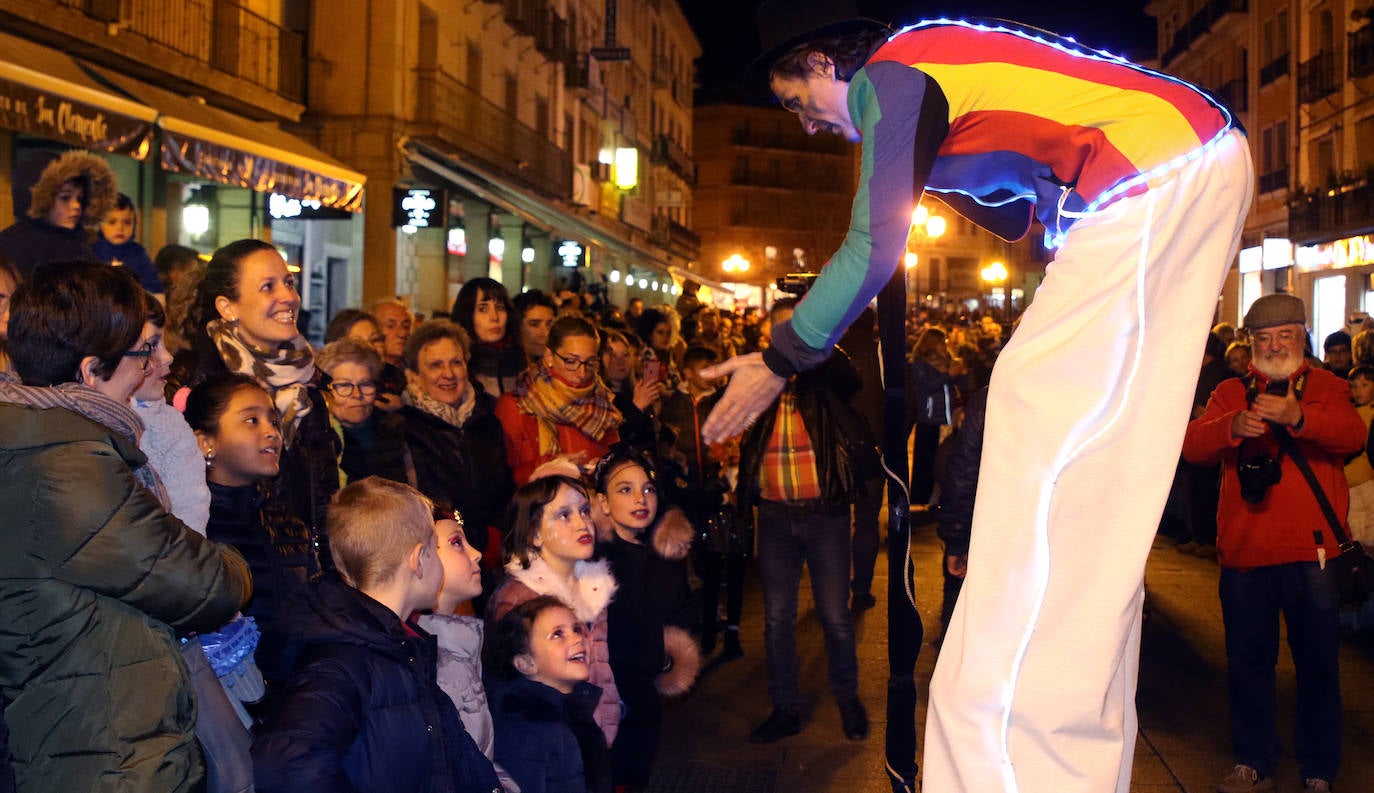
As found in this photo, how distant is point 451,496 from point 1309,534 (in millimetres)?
3660

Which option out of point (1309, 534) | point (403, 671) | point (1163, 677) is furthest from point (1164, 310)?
point (1163, 677)

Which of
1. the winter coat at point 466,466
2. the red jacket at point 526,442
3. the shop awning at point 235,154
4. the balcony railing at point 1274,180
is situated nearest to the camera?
the winter coat at point 466,466

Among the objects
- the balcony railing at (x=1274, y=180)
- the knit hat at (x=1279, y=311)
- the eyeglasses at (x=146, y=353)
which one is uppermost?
the balcony railing at (x=1274, y=180)

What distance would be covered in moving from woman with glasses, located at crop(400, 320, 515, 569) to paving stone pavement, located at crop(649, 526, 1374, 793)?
4.55ft

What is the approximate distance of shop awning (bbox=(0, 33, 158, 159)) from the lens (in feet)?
31.2

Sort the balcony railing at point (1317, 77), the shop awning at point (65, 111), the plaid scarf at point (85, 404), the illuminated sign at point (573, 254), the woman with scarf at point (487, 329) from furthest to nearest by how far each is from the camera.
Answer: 1. the illuminated sign at point (573, 254)
2. the balcony railing at point (1317, 77)
3. the shop awning at point (65, 111)
4. the woman with scarf at point (487, 329)
5. the plaid scarf at point (85, 404)

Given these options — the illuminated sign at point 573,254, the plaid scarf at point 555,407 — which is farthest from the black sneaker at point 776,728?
the illuminated sign at point 573,254

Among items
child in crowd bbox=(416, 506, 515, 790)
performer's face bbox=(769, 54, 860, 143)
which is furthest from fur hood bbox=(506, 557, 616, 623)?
Result: performer's face bbox=(769, 54, 860, 143)

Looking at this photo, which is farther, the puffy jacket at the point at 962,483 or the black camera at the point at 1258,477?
the puffy jacket at the point at 962,483

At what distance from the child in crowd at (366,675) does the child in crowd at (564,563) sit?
0.92 metres

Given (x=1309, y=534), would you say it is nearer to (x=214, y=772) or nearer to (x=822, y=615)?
(x=822, y=615)

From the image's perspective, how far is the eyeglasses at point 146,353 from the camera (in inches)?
143

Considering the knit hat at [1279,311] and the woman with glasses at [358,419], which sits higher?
the knit hat at [1279,311]

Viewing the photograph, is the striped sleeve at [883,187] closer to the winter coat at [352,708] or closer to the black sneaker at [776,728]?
the winter coat at [352,708]
